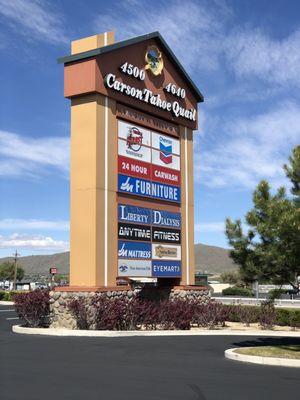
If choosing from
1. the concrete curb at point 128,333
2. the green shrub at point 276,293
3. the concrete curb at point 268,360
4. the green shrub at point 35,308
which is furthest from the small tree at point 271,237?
the green shrub at point 35,308

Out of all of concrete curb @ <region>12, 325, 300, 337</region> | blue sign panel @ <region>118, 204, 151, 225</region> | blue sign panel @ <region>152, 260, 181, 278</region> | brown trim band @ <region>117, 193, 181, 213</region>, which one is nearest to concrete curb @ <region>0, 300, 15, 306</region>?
blue sign panel @ <region>152, 260, 181, 278</region>

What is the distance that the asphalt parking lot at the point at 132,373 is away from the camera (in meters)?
9.15

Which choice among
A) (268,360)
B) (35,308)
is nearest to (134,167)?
(35,308)

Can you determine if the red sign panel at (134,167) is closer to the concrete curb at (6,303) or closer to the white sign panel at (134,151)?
the white sign panel at (134,151)

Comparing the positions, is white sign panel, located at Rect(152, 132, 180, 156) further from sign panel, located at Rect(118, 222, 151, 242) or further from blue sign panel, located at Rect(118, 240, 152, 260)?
blue sign panel, located at Rect(118, 240, 152, 260)

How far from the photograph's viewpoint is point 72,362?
12523 mm

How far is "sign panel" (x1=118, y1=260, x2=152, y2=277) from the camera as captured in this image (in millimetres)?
21406

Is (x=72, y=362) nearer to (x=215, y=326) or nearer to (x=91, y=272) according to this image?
(x=91, y=272)

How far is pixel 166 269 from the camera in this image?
24.1 m

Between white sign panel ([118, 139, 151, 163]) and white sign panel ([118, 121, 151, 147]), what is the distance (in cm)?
17

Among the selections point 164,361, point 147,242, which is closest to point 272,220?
point 164,361

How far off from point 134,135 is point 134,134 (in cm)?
5

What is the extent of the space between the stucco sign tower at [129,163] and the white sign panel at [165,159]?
0.04 metres

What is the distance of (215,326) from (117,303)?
530 centimetres
